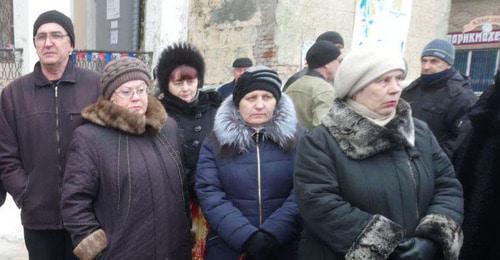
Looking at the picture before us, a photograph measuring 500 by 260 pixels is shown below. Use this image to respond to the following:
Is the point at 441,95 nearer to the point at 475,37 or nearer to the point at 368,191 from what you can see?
the point at 368,191

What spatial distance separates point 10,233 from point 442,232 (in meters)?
4.05

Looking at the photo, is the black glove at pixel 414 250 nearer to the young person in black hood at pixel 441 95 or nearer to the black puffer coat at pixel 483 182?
the black puffer coat at pixel 483 182

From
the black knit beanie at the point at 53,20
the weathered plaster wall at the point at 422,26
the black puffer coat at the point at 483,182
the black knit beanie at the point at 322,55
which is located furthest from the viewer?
the weathered plaster wall at the point at 422,26

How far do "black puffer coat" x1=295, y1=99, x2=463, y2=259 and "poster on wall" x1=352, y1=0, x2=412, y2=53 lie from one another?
5.69 meters

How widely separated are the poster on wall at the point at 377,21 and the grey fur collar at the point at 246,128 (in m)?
5.26

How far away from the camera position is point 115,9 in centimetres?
706

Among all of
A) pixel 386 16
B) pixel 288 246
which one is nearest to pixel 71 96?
pixel 288 246

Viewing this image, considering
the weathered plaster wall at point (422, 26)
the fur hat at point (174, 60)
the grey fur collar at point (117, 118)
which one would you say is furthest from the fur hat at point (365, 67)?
the weathered plaster wall at point (422, 26)

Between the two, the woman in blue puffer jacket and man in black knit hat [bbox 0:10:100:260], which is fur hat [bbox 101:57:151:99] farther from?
the woman in blue puffer jacket

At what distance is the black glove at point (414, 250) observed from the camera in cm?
178

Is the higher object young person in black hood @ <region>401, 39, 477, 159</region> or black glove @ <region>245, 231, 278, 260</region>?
young person in black hood @ <region>401, 39, 477, 159</region>

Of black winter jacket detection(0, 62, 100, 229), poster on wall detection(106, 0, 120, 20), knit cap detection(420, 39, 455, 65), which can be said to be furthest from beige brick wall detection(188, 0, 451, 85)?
black winter jacket detection(0, 62, 100, 229)

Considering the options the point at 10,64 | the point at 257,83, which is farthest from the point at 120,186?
the point at 10,64

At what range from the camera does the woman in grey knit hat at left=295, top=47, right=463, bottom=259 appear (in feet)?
5.89
